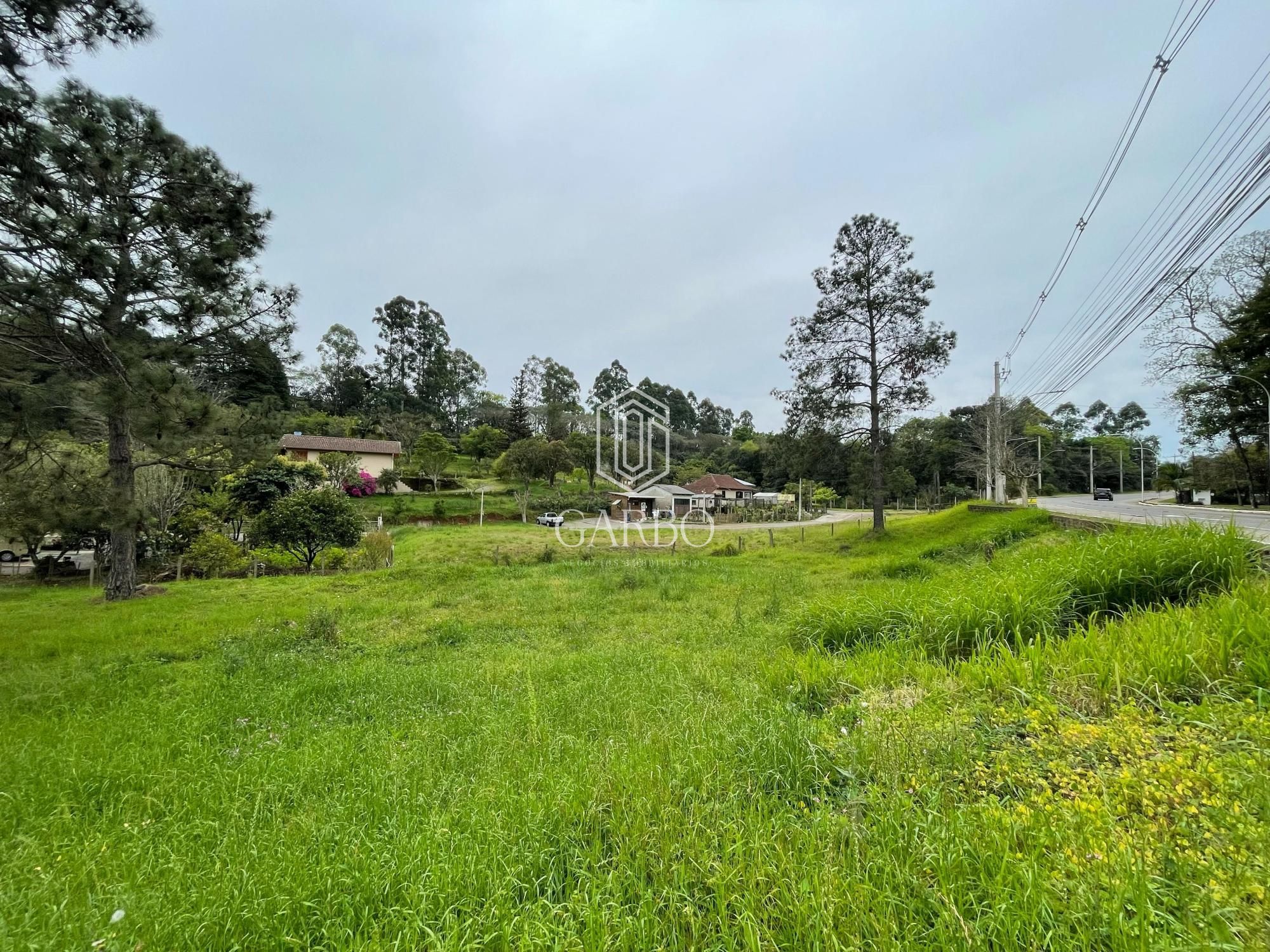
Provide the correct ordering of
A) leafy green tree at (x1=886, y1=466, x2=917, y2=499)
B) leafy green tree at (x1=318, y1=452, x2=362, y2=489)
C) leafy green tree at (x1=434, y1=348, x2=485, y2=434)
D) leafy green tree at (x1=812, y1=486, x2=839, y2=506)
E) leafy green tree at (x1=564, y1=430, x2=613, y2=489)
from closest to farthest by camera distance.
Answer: leafy green tree at (x1=318, y1=452, x2=362, y2=489) → leafy green tree at (x1=564, y1=430, x2=613, y2=489) → leafy green tree at (x1=886, y1=466, x2=917, y2=499) → leafy green tree at (x1=812, y1=486, x2=839, y2=506) → leafy green tree at (x1=434, y1=348, x2=485, y2=434)

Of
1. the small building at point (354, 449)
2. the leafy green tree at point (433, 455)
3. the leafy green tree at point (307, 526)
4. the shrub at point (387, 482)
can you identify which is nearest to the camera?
the leafy green tree at point (307, 526)

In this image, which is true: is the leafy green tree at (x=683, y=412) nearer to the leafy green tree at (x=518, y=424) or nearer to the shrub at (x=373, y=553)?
the leafy green tree at (x=518, y=424)

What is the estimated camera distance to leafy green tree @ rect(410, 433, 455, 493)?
33750mm

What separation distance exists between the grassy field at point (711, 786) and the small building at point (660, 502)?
1132 inches

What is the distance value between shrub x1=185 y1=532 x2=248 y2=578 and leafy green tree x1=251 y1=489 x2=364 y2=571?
95cm

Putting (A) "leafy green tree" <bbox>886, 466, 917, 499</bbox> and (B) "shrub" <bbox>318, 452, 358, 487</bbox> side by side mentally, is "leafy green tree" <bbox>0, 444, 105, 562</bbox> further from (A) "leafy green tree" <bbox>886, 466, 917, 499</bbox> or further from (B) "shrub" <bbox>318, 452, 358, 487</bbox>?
(A) "leafy green tree" <bbox>886, 466, 917, 499</bbox>

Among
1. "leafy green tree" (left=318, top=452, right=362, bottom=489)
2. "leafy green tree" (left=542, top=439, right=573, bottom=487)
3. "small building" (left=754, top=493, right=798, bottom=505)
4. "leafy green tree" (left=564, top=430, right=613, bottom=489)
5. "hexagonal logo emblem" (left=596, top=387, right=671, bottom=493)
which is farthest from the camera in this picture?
"small building" (left=754, top=493, right=798, bottom=505)

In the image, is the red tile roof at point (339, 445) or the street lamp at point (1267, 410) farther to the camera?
the red tile roof at point (339, 445)

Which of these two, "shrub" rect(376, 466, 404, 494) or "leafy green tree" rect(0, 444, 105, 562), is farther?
"shrub" rect(376, 466, 404, 494)

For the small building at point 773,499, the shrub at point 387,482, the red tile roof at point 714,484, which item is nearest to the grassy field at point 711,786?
the shrub at point 387,482

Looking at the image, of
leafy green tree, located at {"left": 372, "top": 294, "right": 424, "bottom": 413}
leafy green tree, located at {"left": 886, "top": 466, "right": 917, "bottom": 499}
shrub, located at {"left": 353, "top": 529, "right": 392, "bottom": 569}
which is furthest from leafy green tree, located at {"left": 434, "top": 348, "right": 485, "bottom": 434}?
leafy green tree, located at {"left": 886, "top": 466, "right": 917, "bottom": 499}

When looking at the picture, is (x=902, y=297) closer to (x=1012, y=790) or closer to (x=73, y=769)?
(x=1012, y=790)

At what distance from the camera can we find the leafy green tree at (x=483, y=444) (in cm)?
4138

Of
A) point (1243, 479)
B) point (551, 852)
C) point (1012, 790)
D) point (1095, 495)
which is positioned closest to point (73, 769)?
point (551, 852)
